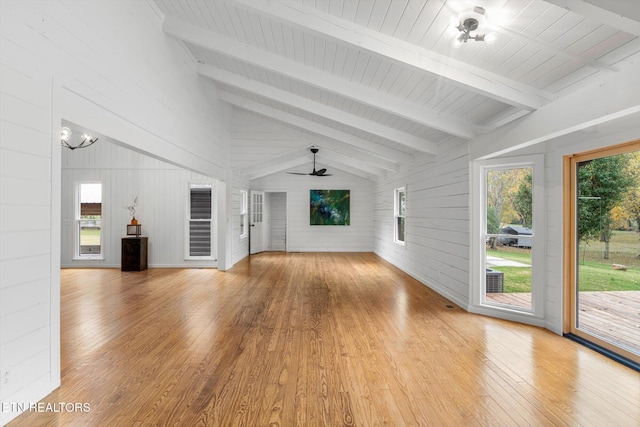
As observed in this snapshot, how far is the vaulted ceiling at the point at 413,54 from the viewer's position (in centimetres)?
226

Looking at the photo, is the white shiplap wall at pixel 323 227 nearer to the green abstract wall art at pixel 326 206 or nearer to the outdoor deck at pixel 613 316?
the green abstract wall art at pixel 326 206

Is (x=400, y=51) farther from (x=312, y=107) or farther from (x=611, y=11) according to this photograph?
(x=312, y=107)

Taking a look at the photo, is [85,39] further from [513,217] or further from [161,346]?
[513,217]

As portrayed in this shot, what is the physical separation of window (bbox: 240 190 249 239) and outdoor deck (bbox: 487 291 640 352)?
7.33 metres

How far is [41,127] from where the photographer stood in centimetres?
221

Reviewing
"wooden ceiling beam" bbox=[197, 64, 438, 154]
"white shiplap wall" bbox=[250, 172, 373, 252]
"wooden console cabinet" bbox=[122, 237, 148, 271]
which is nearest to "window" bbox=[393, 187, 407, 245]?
"wooden ceiling beam" bbox=[197, 64, 438, 154]

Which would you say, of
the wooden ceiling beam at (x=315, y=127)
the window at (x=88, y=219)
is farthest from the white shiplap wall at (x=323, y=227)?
the window at (x=88, y=219)

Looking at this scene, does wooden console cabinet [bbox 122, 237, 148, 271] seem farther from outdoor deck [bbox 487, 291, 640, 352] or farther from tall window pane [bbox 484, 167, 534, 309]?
outdoor deck [bbox 487, 291, 640, 352]

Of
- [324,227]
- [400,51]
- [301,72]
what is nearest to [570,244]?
[400,51]

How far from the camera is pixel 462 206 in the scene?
4508mm

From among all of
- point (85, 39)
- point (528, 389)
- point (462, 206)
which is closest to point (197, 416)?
point (528, 389)

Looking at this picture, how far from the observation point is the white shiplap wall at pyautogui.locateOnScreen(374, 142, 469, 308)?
4.51m

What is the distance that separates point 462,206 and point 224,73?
4.17m

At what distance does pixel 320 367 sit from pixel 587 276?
2.84 m
